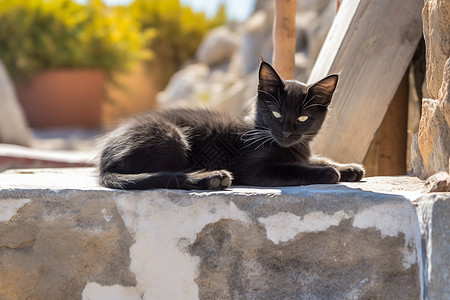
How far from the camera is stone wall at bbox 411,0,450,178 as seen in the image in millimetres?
1908

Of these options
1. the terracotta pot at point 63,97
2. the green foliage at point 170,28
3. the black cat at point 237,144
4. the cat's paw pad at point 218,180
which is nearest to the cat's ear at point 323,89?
the black cat at point 237,144

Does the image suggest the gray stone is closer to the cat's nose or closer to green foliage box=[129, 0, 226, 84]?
the cat's nose

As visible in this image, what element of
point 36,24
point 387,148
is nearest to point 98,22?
point 36,24

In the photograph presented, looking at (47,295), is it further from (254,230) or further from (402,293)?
(402,293)

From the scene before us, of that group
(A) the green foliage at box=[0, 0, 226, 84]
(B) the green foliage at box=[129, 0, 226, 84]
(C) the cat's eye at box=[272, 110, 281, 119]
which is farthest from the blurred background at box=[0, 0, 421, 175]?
(C) the cat's eye at box=[272, 110, 281, 119]

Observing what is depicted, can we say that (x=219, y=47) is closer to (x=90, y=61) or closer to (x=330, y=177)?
(x=90, y=61)

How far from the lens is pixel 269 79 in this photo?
2.40m

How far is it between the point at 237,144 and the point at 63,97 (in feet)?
23.6

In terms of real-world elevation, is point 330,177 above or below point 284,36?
below

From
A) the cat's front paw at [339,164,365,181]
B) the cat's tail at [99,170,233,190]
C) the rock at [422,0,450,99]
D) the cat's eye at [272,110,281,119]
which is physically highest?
the rock at [422,0,450,99]

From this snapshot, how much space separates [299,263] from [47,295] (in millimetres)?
935

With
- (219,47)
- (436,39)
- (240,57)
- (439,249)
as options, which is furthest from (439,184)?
(219,47)

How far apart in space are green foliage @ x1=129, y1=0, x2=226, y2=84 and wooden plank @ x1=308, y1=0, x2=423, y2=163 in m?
8.86

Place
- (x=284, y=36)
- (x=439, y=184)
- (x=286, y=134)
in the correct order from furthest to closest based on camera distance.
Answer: (x=284, y=36) → (x=286, y=134) → (x=439, y=184)
